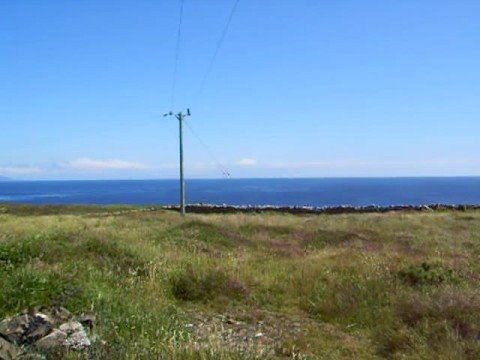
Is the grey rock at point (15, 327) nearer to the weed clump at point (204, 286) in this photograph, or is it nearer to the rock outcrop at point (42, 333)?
the rock outcrop at point (42, 333)

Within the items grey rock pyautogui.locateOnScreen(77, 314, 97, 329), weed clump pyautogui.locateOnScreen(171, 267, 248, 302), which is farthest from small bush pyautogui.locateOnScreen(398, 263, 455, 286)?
grey rock pyautogui.locateOnScreen(77, 314, 97, 329)

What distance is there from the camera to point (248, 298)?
36.0ft

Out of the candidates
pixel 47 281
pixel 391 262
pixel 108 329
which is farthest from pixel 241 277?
pixel 108 329

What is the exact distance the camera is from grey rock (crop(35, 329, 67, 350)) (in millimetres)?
5867

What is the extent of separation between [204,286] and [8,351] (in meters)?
5.86

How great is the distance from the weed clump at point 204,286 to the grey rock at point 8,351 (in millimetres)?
5352

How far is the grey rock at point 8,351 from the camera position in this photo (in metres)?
5.46

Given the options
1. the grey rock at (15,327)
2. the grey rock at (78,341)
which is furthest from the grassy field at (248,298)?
the grey rock at (15,327)

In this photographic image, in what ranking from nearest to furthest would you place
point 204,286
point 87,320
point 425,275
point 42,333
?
point 42,333, point 87,320, point 204,286, point 425,275

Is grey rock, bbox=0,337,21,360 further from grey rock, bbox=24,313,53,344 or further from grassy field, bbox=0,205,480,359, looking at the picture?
grassy field, bbox=0,205,480,359

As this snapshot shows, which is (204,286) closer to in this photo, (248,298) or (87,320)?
(248,298)

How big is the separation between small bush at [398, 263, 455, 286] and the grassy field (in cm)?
3

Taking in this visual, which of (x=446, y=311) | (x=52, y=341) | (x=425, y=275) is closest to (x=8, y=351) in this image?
(x=52, y=341)

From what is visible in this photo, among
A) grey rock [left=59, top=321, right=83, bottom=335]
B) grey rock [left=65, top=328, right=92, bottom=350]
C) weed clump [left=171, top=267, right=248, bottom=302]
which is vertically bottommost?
weed clump [left=171, top=267, right=248, bottom=302]
